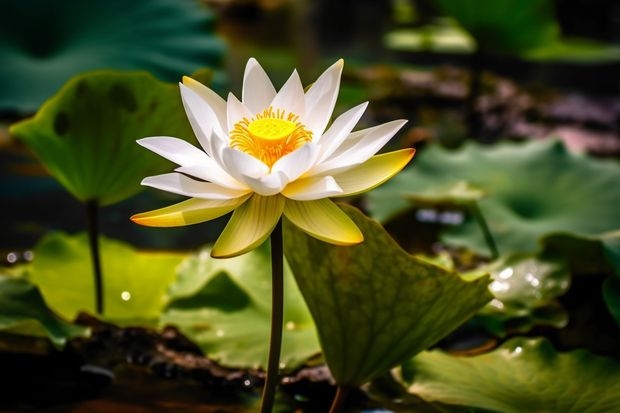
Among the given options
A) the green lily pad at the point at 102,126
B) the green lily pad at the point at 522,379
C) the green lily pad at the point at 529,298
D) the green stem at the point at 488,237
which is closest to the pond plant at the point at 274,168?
the green lily pad at the point at 522,379

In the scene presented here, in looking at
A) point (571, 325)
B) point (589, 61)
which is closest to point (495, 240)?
point (571, 325)

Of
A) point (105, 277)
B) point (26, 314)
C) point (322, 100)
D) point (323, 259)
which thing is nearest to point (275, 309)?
point (323, 259)

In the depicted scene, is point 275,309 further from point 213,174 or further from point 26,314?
point 26,314

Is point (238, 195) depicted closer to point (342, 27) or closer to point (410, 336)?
point (410, 336)

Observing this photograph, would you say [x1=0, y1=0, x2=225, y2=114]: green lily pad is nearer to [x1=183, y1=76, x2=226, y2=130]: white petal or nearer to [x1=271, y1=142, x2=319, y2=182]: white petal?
[x1=183, y1=76, x2=226, y2=130]: white petal

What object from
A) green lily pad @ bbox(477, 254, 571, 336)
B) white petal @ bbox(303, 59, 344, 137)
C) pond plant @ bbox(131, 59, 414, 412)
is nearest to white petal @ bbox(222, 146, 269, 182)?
pond plant @ bbox(131, 59, 414, 412)
